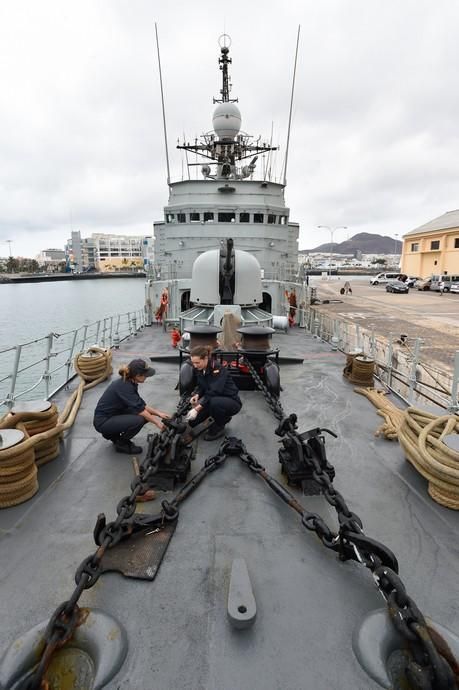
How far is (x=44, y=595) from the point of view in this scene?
202cm

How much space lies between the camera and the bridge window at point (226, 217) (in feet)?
46.4

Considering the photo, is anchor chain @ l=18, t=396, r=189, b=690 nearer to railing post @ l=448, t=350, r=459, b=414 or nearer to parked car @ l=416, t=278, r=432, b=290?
railing post @ l=448, t=350, r=459, b=414

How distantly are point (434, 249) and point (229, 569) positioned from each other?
153 ft

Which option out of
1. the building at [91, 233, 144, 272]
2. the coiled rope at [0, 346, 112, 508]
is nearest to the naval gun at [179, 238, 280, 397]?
the coiled rope at [0, 346, 112, 508]

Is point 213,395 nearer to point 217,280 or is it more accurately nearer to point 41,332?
point 217,280

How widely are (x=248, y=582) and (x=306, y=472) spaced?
114 cm

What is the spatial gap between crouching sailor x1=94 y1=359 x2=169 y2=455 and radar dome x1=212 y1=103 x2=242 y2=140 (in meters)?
15.8

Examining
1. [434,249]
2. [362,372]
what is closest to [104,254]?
[434,249]

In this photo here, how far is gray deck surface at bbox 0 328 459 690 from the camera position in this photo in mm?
1686

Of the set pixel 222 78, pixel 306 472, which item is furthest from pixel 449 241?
pixel 306 472

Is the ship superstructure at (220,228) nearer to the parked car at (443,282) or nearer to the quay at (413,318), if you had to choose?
the quay at (413,318)

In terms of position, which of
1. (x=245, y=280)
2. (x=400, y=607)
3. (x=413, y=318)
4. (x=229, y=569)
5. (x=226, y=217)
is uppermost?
(x=226, y=217)

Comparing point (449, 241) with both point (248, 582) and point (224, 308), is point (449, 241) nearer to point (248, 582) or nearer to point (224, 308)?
point (224, 308)

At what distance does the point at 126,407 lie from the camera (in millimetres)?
3479
